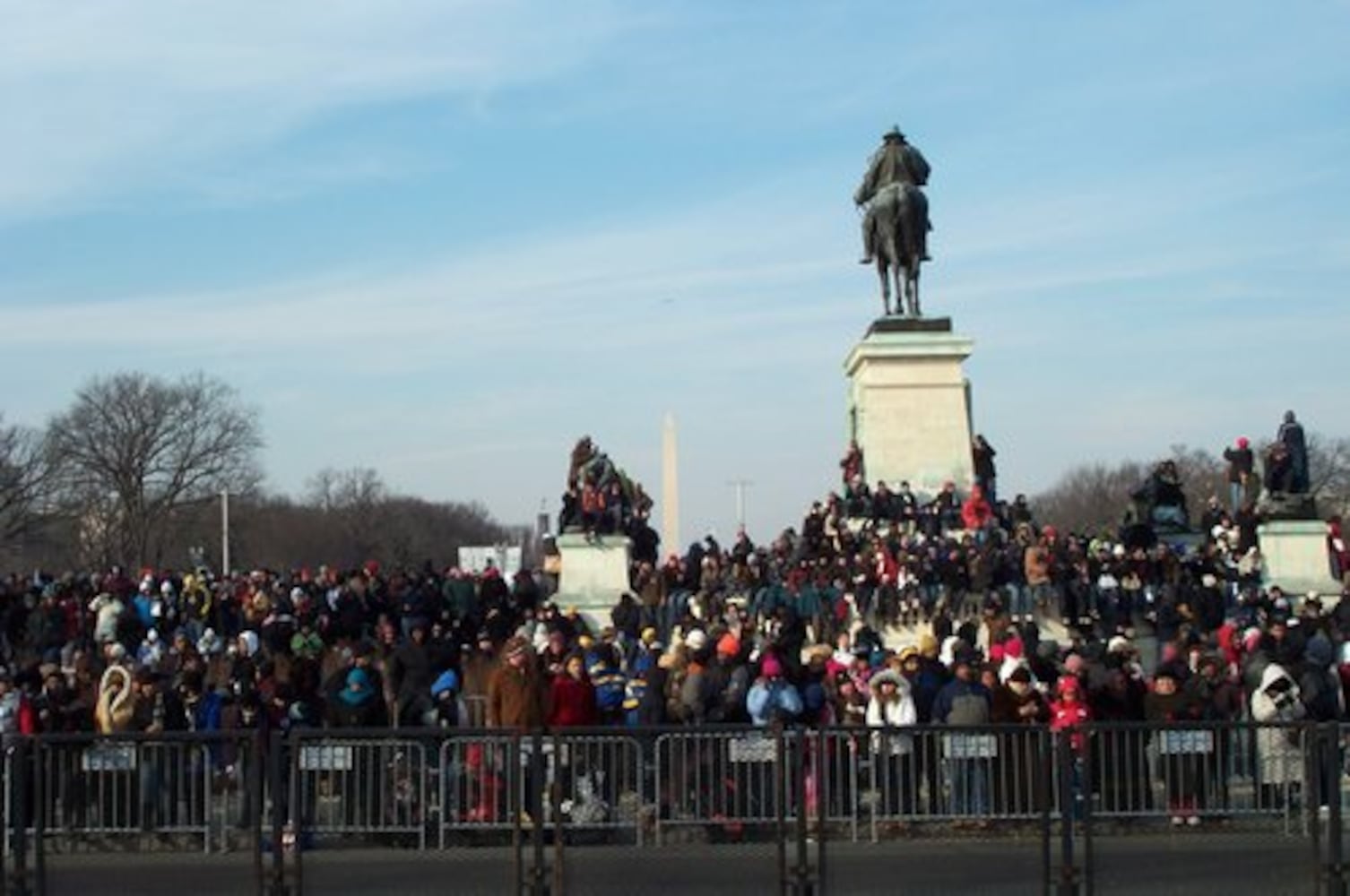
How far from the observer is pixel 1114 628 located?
30453mm

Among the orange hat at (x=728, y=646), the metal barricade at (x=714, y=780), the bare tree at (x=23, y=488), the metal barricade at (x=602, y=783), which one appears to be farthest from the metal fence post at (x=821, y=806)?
the bare tree at (x=23, y=488)

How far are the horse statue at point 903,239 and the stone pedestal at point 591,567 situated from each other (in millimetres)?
8350

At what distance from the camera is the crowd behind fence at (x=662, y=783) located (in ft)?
49.3

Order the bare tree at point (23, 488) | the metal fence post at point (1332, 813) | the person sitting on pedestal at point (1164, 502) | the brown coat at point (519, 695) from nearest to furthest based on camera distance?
the metal fence post at point (1332, 813), the brown coat at point (519, 695), the person sitting on pedestal at point (1164, 502), the bare tree at point (23, 488)

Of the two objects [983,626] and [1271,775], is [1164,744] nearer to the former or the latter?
[1271,775]

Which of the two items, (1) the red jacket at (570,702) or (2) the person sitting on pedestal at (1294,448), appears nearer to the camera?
(1) the red jacket at (570,702)

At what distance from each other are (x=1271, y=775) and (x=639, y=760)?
4.03 metres

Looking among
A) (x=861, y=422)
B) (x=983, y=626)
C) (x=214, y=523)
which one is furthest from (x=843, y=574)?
(x=214, y=523)

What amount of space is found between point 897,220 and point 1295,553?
403 inches

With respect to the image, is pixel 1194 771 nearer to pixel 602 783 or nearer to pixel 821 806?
pixel 821 806

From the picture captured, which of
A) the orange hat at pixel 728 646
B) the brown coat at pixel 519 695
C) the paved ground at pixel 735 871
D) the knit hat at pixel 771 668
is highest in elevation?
the orange hat at pixel 728 646

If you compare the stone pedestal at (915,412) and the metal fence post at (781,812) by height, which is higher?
the stone pedestal at (915,412)

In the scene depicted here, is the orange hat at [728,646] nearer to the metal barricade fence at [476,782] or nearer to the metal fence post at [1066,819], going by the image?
the metal barricade fence at [476,782]

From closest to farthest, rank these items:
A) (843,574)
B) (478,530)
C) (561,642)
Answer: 1. (561,642)
2. (843,574)
3. (478,530)
